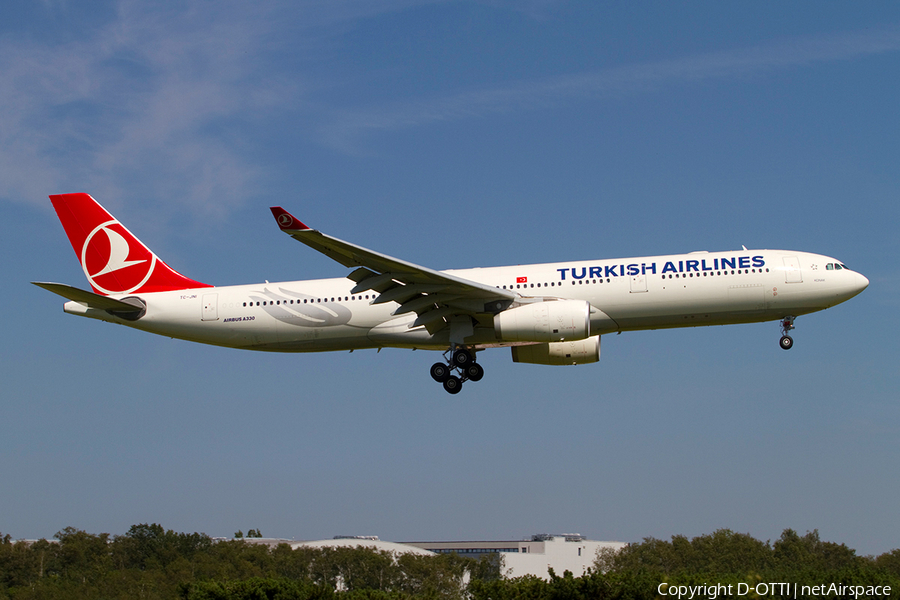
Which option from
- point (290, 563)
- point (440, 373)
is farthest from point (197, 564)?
point (440, 373)

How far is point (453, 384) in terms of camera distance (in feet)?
113

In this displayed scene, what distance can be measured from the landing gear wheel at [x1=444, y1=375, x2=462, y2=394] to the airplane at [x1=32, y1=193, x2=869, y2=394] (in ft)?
0.16

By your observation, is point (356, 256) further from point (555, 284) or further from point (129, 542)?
point (129, 542)

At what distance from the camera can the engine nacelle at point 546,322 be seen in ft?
101

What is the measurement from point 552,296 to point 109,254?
18.1 metres

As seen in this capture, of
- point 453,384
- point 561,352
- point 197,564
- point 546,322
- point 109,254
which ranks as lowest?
point 197,564

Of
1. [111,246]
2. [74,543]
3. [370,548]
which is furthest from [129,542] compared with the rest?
[111,246]

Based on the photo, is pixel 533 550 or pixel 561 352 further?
pixel 533 550

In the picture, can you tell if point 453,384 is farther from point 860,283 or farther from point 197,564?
point 197,564

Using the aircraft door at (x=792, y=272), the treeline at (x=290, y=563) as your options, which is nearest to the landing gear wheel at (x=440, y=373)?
the aircraft door at (x=792, y=272)

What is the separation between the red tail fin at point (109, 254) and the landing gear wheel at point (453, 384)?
1036 cm

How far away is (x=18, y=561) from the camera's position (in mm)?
80188

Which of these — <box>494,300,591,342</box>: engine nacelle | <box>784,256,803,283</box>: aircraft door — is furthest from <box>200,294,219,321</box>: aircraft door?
<box>784,256,803,283</box>: aircraft door

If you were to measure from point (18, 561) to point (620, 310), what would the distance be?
2657 inches
